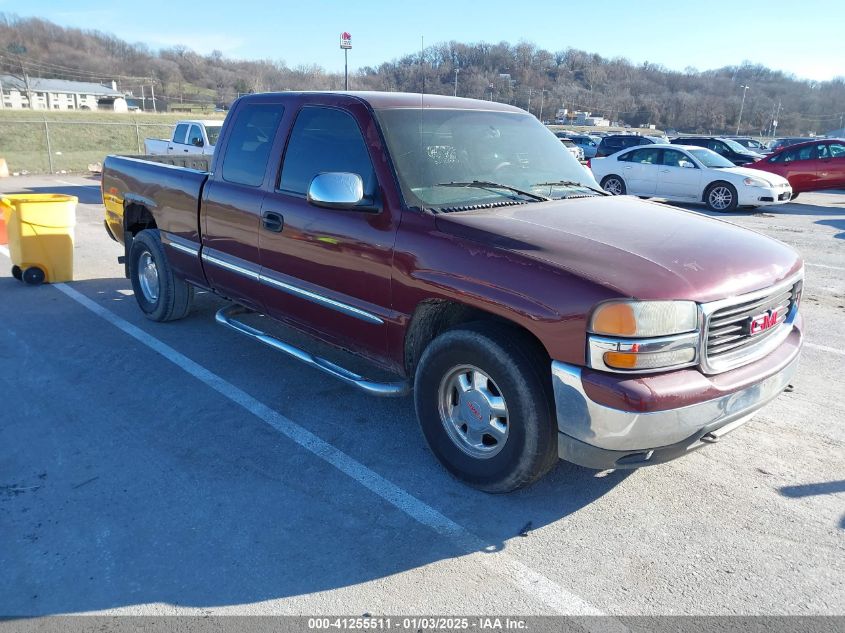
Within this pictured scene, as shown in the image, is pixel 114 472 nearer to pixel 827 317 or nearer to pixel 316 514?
pixel 316 514

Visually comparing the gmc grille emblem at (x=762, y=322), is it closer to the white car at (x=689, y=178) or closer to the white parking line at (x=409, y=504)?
the white parking line at (x=409, y=504)

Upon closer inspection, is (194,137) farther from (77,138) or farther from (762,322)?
(77,138)

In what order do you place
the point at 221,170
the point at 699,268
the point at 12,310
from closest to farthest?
the point at 699,268, the point at 221,170, the point at 12,310

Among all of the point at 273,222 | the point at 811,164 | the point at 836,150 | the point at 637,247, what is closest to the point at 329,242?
the point at 273,222

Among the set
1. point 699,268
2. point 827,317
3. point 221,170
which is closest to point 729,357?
point 699,268

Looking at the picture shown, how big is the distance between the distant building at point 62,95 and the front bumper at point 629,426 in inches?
3731

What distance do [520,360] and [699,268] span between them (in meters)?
0.94

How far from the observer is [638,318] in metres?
2.82

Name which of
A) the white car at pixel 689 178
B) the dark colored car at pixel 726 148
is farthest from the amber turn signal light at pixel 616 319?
the dark colored car at pixel 726 148

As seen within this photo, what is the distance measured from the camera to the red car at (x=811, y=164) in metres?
17.5

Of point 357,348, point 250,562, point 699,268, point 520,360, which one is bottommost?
point 250,562

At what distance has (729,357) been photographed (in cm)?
314

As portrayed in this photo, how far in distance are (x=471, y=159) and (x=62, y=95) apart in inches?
4225

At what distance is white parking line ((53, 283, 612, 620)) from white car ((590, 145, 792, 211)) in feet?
40.2
